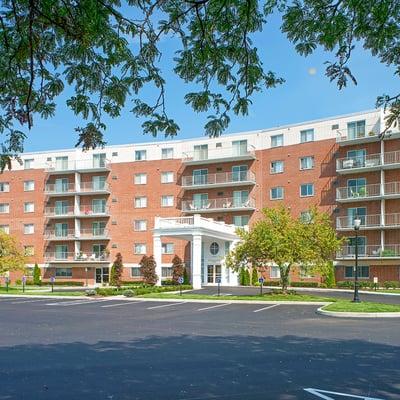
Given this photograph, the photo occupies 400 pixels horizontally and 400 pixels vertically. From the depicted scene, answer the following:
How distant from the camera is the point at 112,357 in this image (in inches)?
444

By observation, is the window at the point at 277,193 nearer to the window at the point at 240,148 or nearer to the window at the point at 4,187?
the window at the point at 240,148

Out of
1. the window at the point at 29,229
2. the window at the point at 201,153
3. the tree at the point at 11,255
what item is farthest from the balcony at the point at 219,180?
the window at the point at 29,229

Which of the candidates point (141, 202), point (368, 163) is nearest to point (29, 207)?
point (141, 202)

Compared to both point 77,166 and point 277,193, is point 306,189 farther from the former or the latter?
point 77,166

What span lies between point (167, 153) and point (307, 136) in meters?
14.9

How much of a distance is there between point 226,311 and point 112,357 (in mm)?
13772

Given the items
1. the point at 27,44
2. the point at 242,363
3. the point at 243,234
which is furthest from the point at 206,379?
the point at 243,234

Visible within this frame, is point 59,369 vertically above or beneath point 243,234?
beneath

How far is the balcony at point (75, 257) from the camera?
59.0 metres

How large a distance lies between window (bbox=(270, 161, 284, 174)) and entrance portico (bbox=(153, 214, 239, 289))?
23.2 ft

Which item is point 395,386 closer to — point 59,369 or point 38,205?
point 59,369

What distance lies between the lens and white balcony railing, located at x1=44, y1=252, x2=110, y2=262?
194 ft

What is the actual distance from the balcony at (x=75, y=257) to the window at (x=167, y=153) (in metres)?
12.0

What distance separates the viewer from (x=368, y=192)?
47.7m
